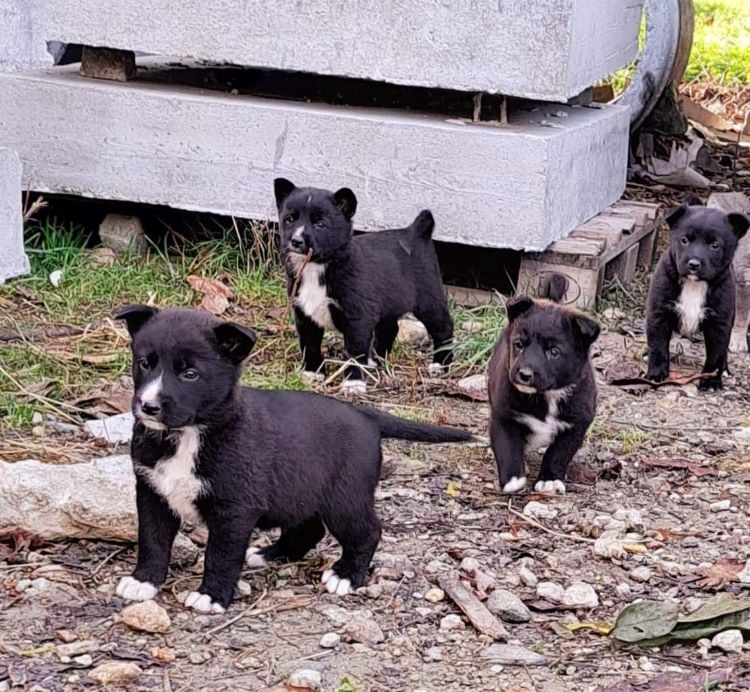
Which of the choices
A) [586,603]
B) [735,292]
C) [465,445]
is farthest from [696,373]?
[586,603]

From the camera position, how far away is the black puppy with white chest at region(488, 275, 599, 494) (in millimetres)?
5629

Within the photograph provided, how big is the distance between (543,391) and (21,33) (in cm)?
500

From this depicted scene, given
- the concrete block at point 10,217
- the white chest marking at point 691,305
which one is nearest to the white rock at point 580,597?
the white chest marking at point 691,305

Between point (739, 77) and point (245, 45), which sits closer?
point (245, 45)

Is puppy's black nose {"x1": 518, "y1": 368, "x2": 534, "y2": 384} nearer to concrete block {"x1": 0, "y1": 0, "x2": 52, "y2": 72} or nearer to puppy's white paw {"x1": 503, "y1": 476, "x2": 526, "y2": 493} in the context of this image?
puppy's white paw {"x1": 503, "y1": 476, "x2": 526, "y2": 493}

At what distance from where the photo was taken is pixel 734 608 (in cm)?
448

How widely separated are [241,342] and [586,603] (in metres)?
1.39

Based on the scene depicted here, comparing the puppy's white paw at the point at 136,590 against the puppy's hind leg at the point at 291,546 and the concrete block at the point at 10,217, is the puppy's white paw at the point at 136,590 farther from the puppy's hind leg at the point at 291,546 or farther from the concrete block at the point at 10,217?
the concrete block at the point at 10,217

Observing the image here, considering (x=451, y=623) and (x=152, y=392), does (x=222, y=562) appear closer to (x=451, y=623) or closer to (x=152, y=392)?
(x=152, y=392)

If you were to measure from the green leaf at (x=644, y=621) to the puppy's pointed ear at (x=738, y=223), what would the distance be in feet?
11.5

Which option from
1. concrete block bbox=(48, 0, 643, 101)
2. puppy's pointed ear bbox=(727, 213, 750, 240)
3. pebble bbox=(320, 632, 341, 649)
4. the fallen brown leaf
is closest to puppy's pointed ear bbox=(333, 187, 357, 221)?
the fallen brown leaf

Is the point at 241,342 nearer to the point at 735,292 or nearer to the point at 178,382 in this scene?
→ the point at 178,382

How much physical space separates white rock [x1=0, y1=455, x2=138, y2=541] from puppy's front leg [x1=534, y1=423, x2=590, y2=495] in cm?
171

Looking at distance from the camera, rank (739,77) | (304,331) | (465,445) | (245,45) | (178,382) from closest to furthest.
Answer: (178,382), (465,445), (304,331), (245,45), (739,77)
